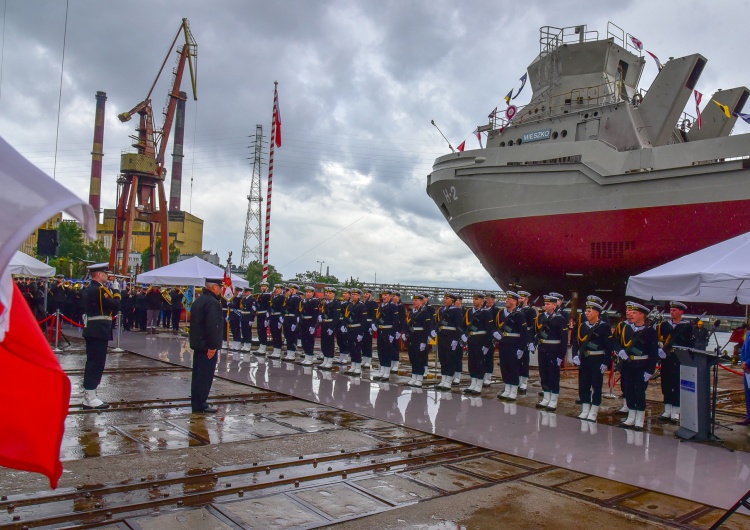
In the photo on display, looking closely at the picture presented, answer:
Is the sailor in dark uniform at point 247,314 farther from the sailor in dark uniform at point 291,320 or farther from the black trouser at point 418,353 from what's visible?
the black trouser at point 418,353

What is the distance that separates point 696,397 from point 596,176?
1349 cm

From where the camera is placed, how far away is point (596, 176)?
19.3 m

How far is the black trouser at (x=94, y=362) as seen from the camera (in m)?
7.58

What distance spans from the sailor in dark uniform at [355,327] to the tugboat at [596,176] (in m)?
9.05

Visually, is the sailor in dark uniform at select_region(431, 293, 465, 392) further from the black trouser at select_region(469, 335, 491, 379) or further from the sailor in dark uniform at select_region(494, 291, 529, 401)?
the sailor in dark uniform at select_region(494, 291, 529, 401)

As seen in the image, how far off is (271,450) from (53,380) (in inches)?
151

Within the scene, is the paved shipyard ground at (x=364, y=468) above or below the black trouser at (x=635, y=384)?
below

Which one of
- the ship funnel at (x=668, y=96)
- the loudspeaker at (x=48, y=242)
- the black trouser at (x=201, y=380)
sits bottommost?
the black trouser at (x=201, y=380)

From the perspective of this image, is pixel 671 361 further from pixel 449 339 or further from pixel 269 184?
pixel 269 184

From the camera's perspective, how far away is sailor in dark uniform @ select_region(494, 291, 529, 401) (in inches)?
376

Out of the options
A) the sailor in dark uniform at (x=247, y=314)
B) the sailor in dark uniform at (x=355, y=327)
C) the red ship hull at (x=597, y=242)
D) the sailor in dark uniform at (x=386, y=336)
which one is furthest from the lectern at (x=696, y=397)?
the red ship hull at (x=597, y=242)

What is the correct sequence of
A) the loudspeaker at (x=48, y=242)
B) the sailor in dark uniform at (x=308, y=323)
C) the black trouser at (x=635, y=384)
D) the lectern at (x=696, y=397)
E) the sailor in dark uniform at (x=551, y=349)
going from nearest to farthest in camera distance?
1. the lectern at (x=696, y=397)
2. the black trouser at (x=635, y=384)
3. the sailor in dark uniform at (x=551, y=349)
4. the loudspeaker at (x=48, y=242)
5. the sailor in dark uniform at (x=308, y=323)

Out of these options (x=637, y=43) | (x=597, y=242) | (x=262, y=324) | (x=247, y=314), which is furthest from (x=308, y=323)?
(x=637, y=43)

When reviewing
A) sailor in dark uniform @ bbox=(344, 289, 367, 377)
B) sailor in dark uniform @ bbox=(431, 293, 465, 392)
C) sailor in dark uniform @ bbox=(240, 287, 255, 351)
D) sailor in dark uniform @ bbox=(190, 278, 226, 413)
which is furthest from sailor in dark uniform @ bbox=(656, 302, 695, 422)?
sailor in dark uniform @ bbox=(240, 287, 255, 351)
